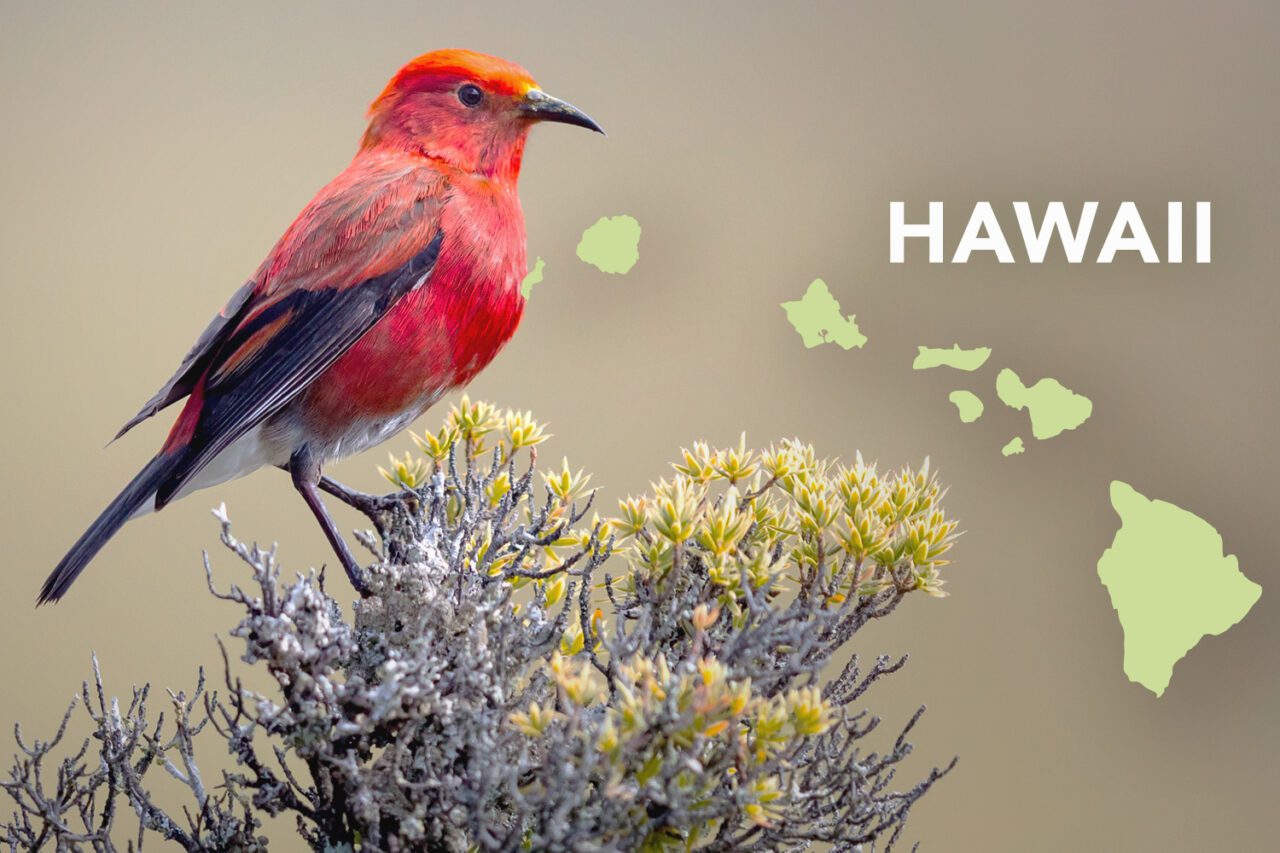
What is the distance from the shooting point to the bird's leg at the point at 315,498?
158 centimetres

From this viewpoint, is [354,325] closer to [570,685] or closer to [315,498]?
[315,498]

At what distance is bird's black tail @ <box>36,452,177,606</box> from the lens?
1.44 metres

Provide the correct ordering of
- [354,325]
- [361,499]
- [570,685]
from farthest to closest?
[361,499]
[354,325]
[570,685]

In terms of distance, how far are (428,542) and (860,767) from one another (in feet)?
1.71

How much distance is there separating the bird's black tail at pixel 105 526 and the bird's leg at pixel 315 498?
174mm

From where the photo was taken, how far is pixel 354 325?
161 cm

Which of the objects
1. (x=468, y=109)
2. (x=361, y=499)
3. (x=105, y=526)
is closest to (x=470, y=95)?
(x=468, y=109)

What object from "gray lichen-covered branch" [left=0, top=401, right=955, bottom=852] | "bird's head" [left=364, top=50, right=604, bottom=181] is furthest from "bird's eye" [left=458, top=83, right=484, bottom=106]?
"gray lichen-covered branch" [left=0, top=401, right=955, bottom=852]

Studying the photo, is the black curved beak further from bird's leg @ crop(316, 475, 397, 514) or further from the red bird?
bird's leg @ crop(316, 475, 397, 514)

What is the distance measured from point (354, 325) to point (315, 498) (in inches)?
9.5

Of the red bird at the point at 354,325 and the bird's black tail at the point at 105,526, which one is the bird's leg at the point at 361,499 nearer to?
the red bird at the point at 354,325

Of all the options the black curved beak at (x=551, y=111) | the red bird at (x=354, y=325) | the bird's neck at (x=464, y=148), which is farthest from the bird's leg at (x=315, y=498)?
the black curved beak at (x=551, y=111)

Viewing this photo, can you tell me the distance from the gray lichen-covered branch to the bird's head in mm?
478

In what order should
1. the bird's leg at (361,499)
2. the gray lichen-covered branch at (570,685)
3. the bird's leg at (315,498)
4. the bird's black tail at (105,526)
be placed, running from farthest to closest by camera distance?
the bird's leg at (361,499) < the bird's leg at (315,498) < the bird's black tail at (105,526) < the gray lichen-covered branch at (570,685)
